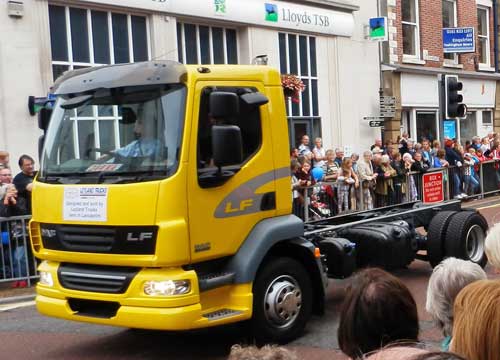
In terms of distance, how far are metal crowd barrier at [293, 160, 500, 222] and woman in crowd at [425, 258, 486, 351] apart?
8.07 m

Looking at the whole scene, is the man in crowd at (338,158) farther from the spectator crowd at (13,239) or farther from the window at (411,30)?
the window at (411,30)

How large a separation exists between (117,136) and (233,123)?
1.05m

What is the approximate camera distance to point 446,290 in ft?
11.0

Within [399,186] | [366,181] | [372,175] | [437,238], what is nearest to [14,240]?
[437,238]

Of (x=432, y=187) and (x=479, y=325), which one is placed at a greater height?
(x=479, y=325)

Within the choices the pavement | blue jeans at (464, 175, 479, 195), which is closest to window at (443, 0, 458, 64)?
blue jeans at (464, 175, 479, 195)

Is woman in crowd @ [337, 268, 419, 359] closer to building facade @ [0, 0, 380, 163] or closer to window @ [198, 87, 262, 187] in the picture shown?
window @ [198, 87, 262, 187]

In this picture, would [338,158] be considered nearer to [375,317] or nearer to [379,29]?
[379,29]

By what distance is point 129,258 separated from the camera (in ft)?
18.4

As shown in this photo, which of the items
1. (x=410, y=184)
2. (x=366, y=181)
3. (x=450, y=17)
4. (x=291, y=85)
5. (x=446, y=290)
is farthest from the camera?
(x=450, y=17)

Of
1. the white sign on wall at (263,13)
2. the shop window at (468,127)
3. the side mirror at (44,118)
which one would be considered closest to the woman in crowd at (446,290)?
the side mirror at (44,118)

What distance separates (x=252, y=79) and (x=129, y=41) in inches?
374

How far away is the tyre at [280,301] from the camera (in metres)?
6.14

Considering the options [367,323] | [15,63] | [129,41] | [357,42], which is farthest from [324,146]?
[367,323]
